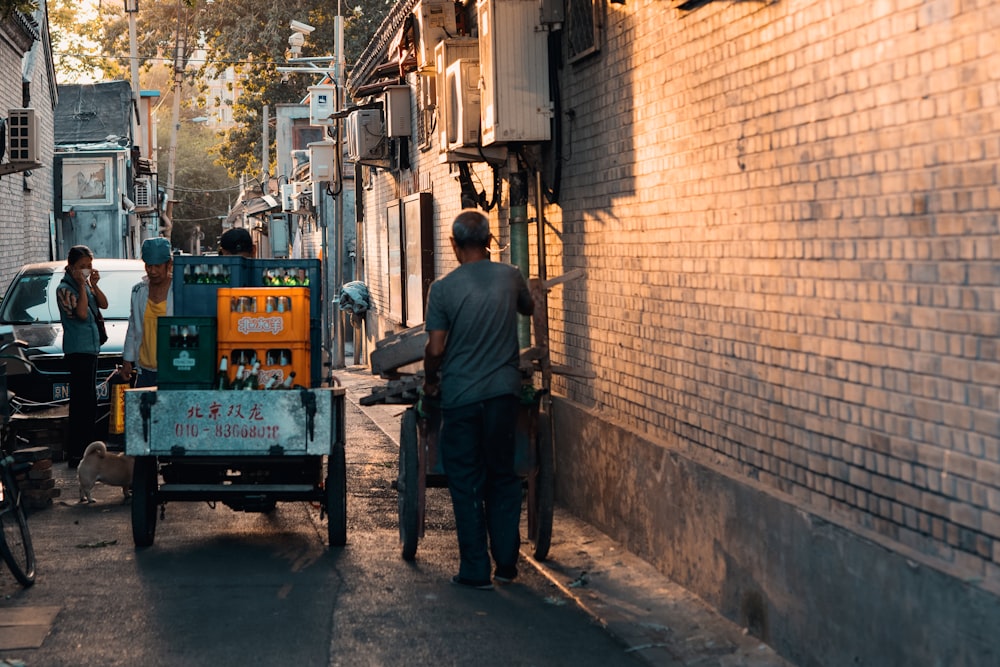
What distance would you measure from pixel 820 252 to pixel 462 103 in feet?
21.5

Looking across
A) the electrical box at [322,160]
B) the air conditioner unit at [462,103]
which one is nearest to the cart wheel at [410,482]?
the air conditioner unit at [462,103]

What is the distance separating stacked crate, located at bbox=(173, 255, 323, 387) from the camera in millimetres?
8562

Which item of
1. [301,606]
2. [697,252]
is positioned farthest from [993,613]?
→ [301,606]

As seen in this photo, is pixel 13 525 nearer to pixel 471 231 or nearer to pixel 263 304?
pixel 263 304

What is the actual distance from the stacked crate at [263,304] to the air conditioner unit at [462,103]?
296 centimetres

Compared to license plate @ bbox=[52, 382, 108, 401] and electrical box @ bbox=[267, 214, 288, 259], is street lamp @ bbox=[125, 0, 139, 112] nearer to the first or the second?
electrical box @ bbox=[267, 214, 288, 259]

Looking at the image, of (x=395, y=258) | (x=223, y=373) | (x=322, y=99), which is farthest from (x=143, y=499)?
(x=322, y=99)

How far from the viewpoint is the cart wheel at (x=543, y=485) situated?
26.5 ft

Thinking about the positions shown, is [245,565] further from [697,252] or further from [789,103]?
[789,103]

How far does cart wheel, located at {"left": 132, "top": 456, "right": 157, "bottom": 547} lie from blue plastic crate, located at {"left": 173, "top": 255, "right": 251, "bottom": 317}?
1.04m

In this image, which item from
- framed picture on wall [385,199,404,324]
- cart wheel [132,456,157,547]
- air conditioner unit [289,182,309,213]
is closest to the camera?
cart wheel [132,456,157,547]

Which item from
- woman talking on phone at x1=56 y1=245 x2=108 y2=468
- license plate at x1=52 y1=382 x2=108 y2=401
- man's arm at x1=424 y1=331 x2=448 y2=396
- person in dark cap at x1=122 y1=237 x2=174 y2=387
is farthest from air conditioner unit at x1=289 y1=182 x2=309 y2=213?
man's arm at x1=424 y1=331 x2=448 y2=396

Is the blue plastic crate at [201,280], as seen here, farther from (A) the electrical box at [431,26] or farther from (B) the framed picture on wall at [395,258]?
(B) the framed picture on wall at [395,258]

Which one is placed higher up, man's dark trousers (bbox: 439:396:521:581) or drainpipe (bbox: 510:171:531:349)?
drainpipe (bbox: 510:171:531:349)
